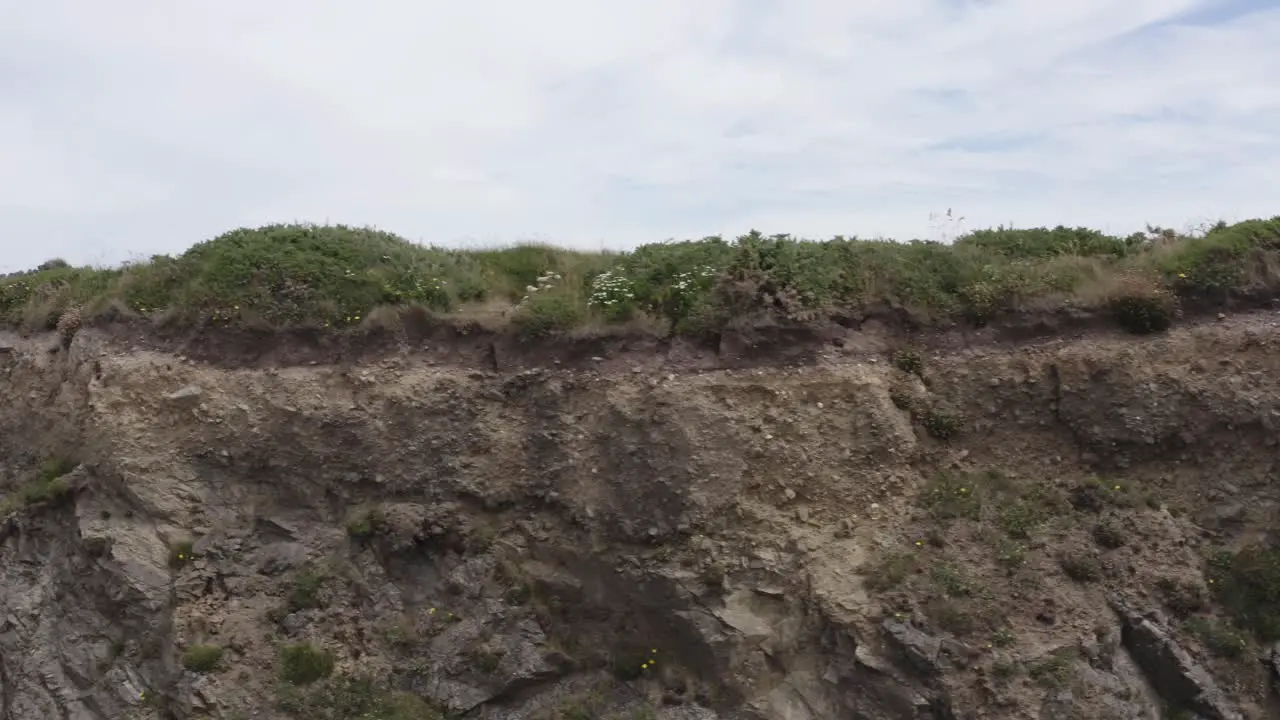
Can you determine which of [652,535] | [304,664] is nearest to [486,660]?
[304,664]

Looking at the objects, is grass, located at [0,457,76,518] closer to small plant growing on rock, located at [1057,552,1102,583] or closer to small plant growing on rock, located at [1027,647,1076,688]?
small plant growing on rock, located at [1027,647,1076,688]

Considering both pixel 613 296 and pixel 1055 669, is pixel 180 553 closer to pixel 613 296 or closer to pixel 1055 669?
pixel 613 296

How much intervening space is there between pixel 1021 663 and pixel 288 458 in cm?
1034

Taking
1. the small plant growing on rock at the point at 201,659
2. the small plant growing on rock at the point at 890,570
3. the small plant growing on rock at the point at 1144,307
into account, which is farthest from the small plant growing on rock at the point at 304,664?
the small plant growing on rock at the point at 1144,307

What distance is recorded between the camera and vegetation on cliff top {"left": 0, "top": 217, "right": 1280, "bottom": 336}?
15172mm

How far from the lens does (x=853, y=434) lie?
14398mm

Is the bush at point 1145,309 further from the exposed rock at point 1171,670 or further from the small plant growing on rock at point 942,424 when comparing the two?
the exposed rock at point 1171,670

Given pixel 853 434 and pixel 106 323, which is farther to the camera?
pixel 106 323

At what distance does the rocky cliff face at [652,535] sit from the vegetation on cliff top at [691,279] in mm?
751

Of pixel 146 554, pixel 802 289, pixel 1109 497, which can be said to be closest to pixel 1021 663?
pixel 1109 497

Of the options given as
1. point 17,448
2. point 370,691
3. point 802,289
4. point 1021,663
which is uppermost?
point 802,289

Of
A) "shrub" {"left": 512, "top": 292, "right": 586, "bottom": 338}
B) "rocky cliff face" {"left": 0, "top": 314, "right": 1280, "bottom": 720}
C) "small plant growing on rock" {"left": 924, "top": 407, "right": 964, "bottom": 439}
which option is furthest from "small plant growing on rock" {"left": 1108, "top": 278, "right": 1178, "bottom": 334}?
"shrub" {"left": 512, "top": 292, "right": 586, "bottom": 338}

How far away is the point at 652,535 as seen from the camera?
14.1 metres

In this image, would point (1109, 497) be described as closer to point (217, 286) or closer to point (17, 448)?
point (217, 286)
